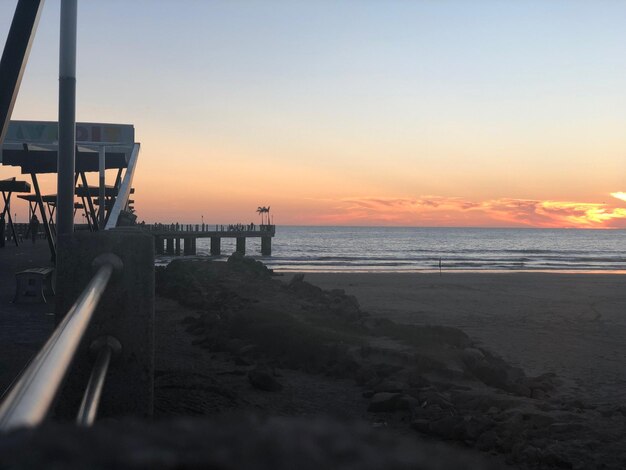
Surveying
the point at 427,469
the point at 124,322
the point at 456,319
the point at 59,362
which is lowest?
the point at 456,319

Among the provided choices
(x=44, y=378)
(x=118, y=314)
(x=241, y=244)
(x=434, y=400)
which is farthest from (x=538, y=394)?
(x=241, y=244)

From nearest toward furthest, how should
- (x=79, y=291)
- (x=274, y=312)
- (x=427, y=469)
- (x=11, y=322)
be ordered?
(x=427, y=469)
(x=79, y=291)
(x=11, y=322)
(x=274, y=312)

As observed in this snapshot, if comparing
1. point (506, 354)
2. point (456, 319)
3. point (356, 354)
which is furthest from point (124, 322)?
point (456, 319)

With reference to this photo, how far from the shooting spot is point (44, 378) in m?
1.22

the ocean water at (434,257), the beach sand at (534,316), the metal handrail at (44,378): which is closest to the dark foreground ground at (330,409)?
the metal handrail at (44,378)

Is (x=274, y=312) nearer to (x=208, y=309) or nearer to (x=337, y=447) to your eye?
(x=208, y=309)

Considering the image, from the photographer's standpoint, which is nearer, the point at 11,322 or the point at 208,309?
the point at 11,322

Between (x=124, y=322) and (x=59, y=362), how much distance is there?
6.27ft

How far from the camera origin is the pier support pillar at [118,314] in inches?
122

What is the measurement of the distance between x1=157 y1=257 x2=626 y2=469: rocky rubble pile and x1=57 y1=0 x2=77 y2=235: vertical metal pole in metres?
2.63

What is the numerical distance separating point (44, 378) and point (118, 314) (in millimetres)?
2065

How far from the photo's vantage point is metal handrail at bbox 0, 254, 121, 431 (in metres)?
0.98

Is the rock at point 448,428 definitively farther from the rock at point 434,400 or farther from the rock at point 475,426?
the rock at point 434,400

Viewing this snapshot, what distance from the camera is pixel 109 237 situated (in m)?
3.12
